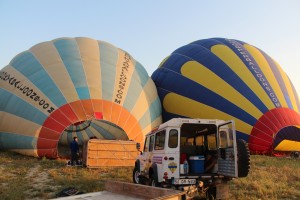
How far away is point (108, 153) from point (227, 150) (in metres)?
6.65

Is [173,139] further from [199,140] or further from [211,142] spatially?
[199,140]

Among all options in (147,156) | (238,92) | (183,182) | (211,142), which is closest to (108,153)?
(147,156)

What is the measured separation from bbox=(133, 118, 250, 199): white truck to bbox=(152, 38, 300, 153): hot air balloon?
8.28 metres

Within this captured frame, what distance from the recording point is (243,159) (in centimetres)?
817

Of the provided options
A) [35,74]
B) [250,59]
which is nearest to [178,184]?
[35,74]

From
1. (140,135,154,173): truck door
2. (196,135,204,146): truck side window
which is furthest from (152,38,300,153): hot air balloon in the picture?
(196,135,204,146): truck side window

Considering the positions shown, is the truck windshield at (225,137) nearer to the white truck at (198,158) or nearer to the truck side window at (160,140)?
the white truck at (198,158)

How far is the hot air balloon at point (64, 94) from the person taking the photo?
1430cm

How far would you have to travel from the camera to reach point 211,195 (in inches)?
338

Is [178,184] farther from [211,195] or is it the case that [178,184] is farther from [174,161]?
[211,195]

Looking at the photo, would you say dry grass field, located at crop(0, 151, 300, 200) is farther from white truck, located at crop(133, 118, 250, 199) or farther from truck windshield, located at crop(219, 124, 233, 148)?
truck windshield, located at crop(219, 124, 233, 148)

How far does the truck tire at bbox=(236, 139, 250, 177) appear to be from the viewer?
26.2ft

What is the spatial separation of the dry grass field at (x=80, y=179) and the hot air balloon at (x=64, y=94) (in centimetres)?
125

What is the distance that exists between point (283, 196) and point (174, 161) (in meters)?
3.16
